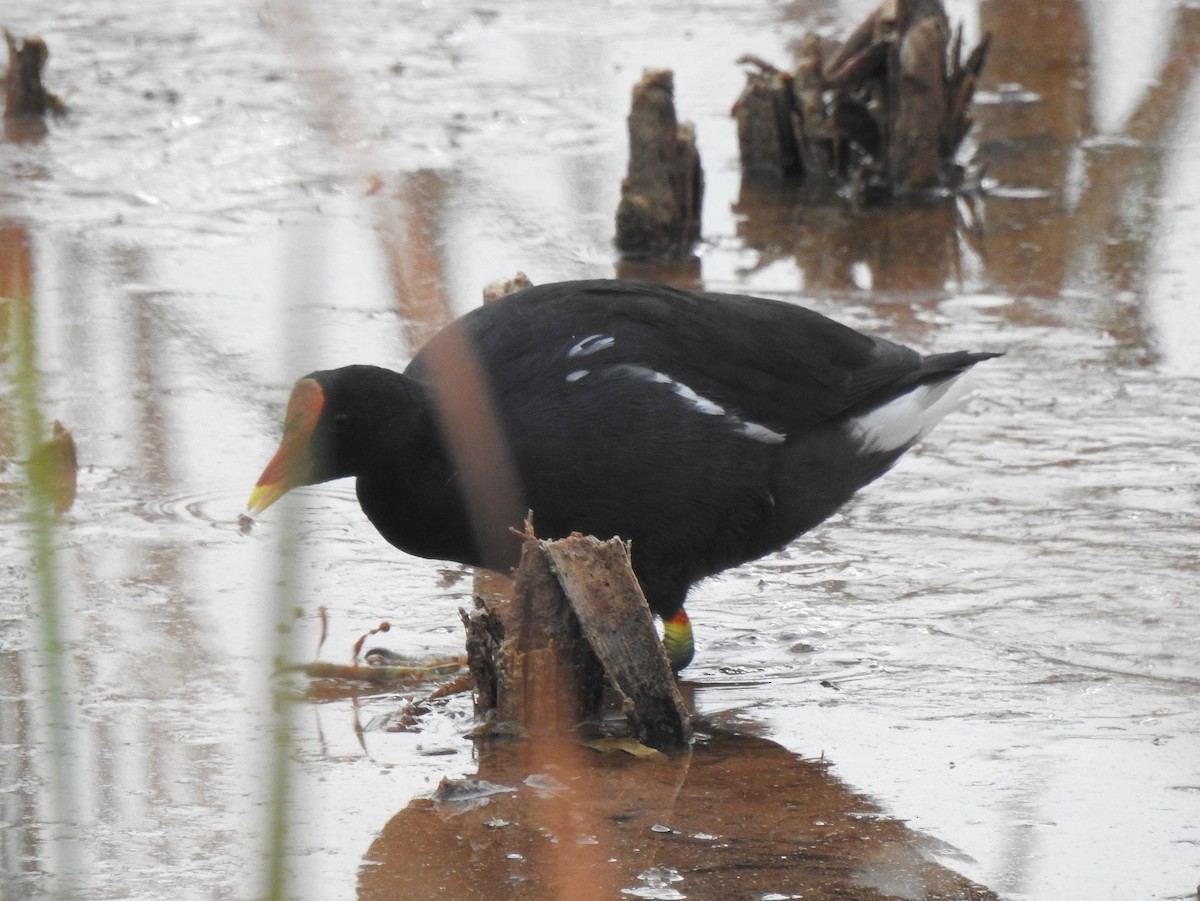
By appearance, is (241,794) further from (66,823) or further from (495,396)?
(66,823)

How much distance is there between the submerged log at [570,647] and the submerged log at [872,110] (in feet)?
16.7

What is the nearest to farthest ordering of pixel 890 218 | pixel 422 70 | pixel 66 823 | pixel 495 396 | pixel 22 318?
pixel 22 318
pixel 66 823
pixel 495 396
pixel 890 218
pixel 422 70

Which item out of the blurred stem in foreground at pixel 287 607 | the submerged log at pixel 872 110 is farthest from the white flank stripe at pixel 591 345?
the submerged log at pixel 872 110

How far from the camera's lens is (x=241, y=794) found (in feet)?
12.4

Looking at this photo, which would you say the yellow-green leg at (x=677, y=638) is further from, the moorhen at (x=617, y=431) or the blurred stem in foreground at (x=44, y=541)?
the blurred stem in foreground at (x=44, y=541)

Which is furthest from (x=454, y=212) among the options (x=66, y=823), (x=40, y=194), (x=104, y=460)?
(x=66, y=823)

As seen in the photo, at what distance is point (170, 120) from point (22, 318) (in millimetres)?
8784

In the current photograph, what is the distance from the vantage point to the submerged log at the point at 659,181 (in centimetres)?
771

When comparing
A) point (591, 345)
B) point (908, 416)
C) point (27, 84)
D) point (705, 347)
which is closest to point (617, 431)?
point (591, 345)

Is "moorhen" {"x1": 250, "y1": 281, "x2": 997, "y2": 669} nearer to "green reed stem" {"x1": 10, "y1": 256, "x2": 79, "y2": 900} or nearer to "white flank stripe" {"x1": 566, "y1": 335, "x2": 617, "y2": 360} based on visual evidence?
"white flank stripe" {"x1": 566, "y1": 335, "x2": 617, "y2": 360}

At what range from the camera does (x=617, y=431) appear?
4.21m

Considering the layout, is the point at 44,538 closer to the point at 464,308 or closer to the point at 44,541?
the point at 44,541

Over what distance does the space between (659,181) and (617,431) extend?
12.9ft

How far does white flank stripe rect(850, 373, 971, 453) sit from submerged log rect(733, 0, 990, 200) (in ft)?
12.2
